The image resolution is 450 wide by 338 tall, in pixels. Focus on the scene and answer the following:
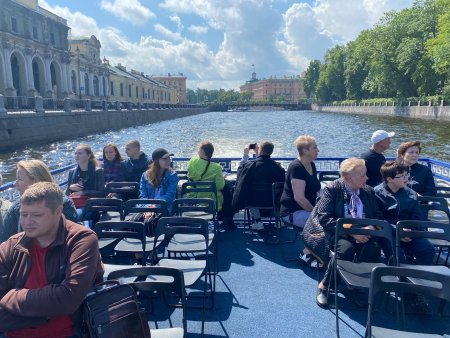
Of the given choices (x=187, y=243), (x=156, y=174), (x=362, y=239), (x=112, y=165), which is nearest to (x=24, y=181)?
(x=187, y=243)

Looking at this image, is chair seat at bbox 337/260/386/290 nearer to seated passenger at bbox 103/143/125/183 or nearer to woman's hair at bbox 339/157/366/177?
woman's hair at bbox 339/157/366/177

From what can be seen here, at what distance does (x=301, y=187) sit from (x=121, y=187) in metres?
2.90

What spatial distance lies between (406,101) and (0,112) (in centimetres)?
4750

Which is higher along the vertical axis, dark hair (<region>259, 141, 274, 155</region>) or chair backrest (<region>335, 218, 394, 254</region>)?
dark hair (<region>259, 141, 274, 155</region>)

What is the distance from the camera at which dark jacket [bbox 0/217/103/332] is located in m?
2.11

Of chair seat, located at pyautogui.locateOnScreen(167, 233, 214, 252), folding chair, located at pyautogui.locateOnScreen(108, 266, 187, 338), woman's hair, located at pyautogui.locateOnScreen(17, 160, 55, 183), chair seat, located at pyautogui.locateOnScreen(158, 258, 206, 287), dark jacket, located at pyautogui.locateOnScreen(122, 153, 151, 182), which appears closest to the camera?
folding chair, located at pyautogui.locateOnScreen(108, 266, 187, 338)

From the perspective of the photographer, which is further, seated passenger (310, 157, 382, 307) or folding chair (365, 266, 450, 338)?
seated passenger (310, 157, 382, 307)

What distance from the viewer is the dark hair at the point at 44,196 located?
2189 mm

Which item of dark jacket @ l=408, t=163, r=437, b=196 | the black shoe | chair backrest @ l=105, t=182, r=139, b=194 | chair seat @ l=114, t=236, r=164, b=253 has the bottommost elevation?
the black shoe

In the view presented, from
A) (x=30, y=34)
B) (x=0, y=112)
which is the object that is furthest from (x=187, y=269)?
(x=30, y=34)

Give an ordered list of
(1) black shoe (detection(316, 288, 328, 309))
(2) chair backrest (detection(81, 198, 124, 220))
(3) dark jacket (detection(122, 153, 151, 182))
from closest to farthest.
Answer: (1) black shoe (detection(316, 288, 328, 309)) → (2) chair backrest (detection(81, 198, 124, 220)) → (3) dark jacket (detection(122, 153, 151, 182))

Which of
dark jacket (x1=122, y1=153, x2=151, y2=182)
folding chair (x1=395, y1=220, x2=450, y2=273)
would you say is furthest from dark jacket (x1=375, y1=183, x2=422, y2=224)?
dark jacket (x1=122, y1=153, x2=151, y2=182)

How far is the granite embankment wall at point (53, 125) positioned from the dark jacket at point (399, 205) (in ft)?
73.2

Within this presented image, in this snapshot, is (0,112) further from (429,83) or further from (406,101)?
(406,101)
